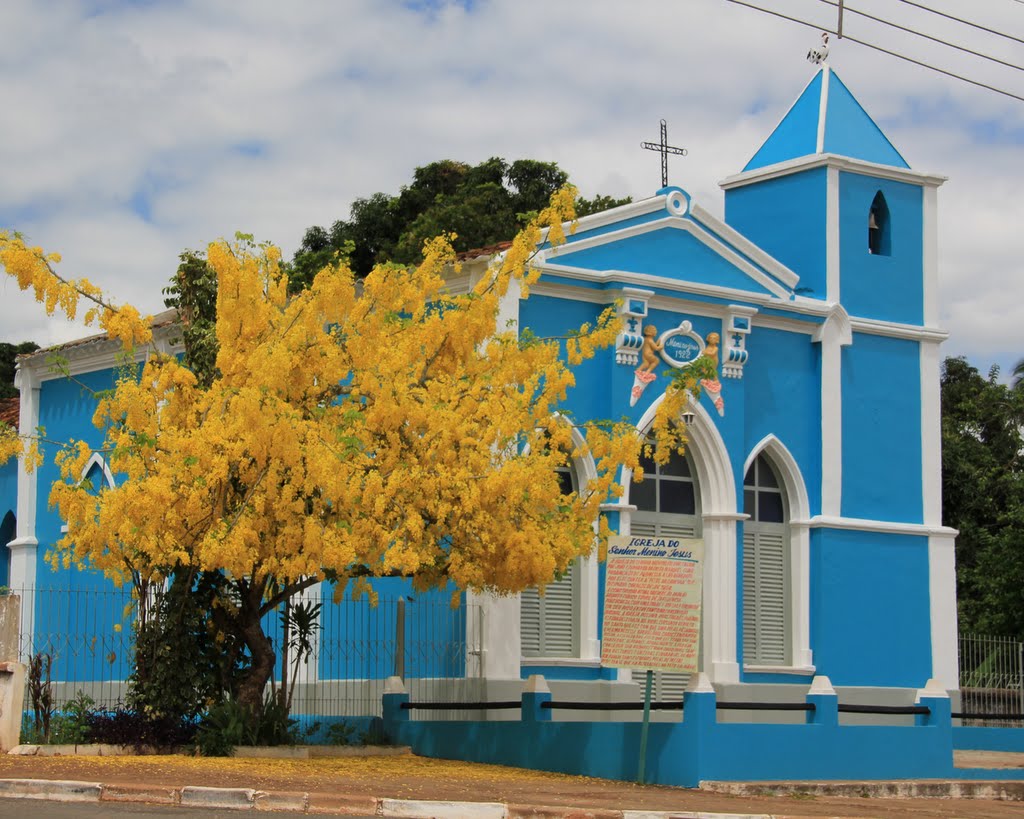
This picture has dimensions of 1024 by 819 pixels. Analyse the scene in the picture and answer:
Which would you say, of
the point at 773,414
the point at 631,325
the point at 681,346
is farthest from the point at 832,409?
the point at 631,325

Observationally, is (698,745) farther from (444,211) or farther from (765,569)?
(444,211)

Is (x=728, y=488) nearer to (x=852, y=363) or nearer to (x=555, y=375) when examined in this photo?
(x=852, y=363)

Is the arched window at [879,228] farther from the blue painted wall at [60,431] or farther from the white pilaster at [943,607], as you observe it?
the blue painted wall at [60,431]

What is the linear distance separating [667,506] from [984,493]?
1710 cm

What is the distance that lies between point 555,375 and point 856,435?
6845 mm

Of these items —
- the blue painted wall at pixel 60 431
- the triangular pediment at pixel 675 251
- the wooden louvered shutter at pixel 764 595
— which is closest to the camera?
the triangular pediment at pixel 675 251

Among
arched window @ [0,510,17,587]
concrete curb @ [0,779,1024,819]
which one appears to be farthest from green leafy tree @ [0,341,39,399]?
concrete curb @ [0,779,1024,819]

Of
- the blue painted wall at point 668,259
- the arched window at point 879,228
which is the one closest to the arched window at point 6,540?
the blue painted wall at point 668,259

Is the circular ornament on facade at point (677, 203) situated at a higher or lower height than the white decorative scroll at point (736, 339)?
higher

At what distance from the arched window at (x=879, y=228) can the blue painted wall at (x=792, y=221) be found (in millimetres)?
943

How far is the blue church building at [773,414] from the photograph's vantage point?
21.3 meters

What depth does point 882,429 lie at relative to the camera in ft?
78.2

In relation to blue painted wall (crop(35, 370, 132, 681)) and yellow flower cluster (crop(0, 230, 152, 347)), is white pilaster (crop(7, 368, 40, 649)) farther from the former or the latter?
yellow flower cluster (crop(0, 230, 152, 347))

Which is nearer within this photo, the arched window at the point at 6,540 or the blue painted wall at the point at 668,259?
the blue painted wall at the point at 668,259
